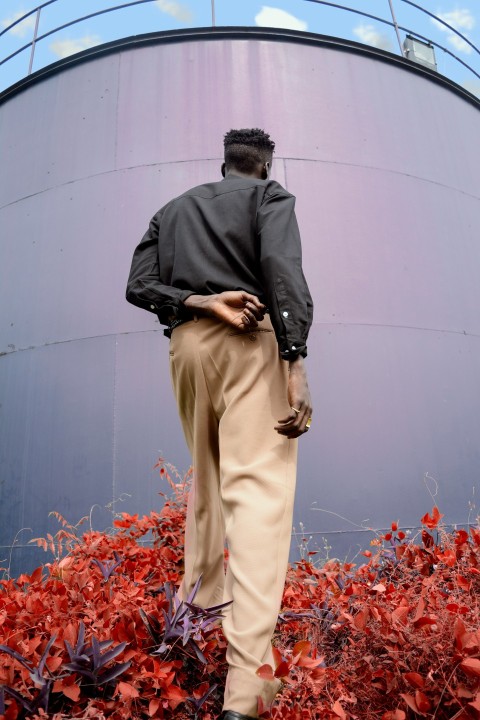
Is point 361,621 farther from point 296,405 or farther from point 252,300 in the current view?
point 252,300

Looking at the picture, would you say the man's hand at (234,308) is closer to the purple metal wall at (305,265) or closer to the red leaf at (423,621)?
the red leaf at (423,621)

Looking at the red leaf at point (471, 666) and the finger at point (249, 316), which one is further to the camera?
the finger at point (249, 316)

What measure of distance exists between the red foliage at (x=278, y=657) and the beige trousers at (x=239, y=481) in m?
0.12

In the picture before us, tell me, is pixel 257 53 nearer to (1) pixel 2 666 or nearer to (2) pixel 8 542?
(2) pixel 8 542

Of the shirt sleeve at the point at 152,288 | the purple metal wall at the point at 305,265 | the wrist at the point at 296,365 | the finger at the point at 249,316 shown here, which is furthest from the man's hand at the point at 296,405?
the purple metal wall at the point at 305,265

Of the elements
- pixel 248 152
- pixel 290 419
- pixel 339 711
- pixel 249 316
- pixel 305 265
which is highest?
pixel 305 265

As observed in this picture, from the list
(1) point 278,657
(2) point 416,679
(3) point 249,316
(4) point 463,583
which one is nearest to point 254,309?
(3) point 249,316

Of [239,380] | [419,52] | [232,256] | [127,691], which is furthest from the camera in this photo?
[419,52]

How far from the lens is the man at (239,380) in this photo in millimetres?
1661

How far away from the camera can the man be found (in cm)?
166

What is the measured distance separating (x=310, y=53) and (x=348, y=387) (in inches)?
127

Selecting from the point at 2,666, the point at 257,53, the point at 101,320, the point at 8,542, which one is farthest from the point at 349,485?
the point at 257,53

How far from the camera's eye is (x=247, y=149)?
2.29 m

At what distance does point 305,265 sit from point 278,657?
3.47 metres
